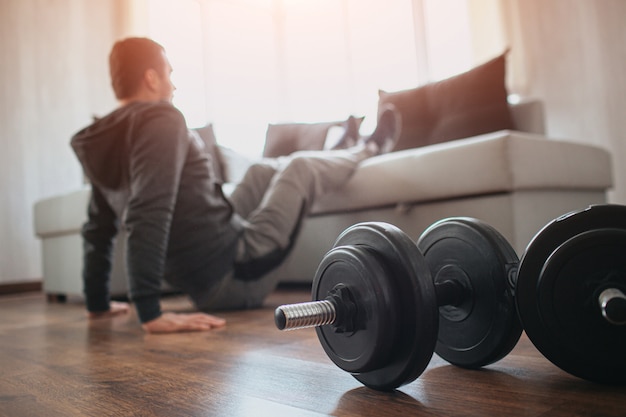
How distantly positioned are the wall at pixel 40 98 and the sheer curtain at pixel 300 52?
16.8 inches

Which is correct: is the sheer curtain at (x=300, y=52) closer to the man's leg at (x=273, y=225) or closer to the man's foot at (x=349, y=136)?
the man's foot at (x=349, y=136)

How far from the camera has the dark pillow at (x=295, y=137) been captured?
8.23 feet

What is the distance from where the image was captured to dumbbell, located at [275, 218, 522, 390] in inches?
21.0

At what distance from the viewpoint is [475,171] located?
54.1 inches

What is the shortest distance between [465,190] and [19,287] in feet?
8.50

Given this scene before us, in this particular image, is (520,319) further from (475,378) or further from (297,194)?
(297,194)

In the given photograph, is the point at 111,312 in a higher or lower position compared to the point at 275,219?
lower

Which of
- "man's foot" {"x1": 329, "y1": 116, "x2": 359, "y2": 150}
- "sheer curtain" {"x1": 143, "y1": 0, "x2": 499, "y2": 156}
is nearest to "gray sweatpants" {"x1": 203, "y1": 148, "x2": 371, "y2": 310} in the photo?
"man's foot" {"x1": 329, "y1": 116, "x2": 359, "y2": 150}

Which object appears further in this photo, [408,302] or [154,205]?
[154,205]

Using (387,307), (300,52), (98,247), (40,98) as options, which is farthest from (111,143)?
(300,52)

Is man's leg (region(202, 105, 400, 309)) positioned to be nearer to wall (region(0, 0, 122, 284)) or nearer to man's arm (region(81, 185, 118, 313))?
man's arm (region(81, 185, 118, 313))

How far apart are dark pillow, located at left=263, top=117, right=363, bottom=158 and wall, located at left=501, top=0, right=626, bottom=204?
931mm

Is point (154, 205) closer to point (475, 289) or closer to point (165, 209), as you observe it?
point (165, 209)

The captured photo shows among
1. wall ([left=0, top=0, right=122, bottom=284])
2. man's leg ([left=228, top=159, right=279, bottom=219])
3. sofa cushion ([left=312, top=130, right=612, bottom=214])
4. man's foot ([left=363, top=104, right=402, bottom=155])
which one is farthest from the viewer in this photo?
wall ([left=0, top=0, right=122, bottom=284])
